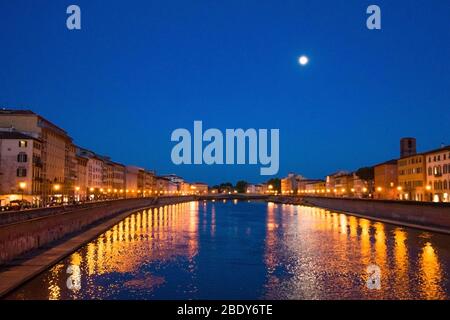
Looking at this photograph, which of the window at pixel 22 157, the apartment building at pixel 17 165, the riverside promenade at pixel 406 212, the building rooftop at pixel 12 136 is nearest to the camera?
the riverside promenade at pixel 406 212

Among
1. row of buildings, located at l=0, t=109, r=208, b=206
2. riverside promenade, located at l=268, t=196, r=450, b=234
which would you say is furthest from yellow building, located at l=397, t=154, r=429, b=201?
row of buildings, located at l=0, t=109, r=208, b=206

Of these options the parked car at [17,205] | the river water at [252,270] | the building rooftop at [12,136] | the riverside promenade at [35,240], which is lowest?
the river water at [252,270]

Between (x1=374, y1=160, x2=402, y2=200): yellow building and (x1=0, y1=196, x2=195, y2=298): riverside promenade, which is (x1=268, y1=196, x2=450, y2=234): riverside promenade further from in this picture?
(x1=0, y1=196, x2=195, y2=298): riverside promenade

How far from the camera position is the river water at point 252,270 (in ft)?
69.4

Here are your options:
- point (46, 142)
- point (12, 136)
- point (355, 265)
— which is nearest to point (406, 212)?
point (355, 265)

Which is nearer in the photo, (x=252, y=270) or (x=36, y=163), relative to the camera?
(x=252, y=270)

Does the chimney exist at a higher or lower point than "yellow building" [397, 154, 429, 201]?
higher

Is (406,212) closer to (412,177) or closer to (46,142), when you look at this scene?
(412,177)

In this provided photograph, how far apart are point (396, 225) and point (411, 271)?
3397cm

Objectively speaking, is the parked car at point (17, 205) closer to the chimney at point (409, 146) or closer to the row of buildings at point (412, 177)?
the row of buildings at point (412, 177)

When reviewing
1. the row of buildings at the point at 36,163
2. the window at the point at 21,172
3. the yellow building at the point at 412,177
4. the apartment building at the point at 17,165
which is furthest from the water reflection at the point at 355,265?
the yellow building at the point at 412,177

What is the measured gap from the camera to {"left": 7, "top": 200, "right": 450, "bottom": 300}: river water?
2114 cm

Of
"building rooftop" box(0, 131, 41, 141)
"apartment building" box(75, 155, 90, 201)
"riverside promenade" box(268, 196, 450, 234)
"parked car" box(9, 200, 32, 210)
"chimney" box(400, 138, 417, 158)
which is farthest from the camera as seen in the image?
"chimney" box(400, 138, 417, 158)

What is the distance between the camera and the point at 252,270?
90.6 ft
